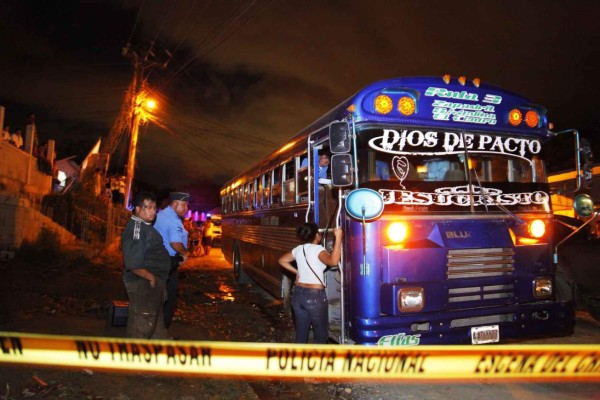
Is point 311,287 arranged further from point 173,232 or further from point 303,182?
point 173,232

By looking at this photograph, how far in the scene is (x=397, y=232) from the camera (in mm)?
4379

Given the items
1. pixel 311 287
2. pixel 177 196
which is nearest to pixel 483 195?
pixel 311 287

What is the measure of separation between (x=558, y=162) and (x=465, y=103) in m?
21.5

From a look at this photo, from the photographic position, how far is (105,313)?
751cm

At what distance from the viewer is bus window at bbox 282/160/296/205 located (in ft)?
21.4

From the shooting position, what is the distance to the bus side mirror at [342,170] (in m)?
4.31

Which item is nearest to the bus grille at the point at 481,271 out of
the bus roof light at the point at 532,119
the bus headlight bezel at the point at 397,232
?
the bus headlight bezel at the point at 397,232

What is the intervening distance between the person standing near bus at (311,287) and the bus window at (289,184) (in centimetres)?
196

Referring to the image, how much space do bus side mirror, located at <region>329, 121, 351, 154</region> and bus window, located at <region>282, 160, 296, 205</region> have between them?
2166mm

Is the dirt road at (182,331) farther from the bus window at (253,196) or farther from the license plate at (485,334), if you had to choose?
the bus window at (253,196)

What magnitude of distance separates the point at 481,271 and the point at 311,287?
184 centimetres

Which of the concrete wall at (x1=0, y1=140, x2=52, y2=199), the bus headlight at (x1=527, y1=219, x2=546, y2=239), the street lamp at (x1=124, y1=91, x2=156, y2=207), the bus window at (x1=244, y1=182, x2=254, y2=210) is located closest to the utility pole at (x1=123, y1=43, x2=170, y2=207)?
the street lamp at (x1=124, y1=91, x2=156, y2=207)

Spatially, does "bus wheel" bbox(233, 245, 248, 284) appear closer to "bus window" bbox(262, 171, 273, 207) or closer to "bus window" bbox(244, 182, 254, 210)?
"bus window" bbox(244, 182, 254, 210)

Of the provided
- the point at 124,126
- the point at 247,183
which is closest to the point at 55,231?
the point at 124,126
